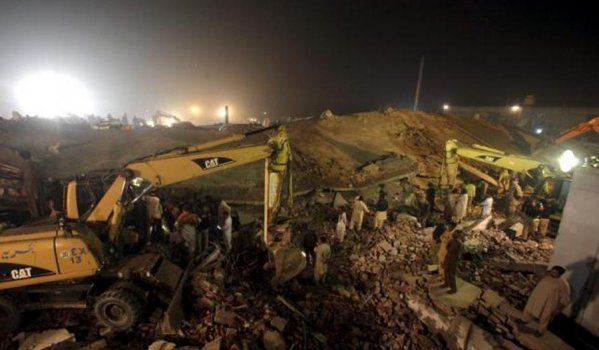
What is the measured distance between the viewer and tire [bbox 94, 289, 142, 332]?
547 centimetres

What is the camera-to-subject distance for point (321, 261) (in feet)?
23.6

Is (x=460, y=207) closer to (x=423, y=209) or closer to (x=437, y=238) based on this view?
(x=423, y=209)

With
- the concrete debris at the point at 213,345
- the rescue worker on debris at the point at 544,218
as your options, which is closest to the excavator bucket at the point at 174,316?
the concrete debris at the point at 213,345

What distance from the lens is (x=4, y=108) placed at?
5516 centimetres

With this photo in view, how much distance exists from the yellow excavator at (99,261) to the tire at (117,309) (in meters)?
0.02

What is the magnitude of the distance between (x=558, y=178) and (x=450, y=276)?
310 inches

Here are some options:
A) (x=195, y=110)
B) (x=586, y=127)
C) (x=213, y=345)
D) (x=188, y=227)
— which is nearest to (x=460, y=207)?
(x=586, y=127)

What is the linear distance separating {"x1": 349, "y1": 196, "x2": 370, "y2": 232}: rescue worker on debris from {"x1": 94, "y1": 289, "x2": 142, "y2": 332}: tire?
6.46 metres

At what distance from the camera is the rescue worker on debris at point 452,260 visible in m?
6.70

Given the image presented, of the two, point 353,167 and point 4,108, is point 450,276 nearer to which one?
point 353,167

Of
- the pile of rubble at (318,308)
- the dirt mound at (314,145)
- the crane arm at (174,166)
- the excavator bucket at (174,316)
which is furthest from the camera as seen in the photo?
the dirt mound at (314,145)

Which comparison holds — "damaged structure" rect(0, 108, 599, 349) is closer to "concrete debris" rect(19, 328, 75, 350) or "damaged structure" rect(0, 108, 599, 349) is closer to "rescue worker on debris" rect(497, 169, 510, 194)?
"concrete debris" rect(19, 328, 75, 350)

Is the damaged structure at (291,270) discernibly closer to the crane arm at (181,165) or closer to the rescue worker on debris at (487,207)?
the crane arm at (181,165)

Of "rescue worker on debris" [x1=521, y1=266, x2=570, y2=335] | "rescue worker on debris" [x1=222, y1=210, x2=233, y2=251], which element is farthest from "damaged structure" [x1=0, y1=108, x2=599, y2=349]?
"rescue worker on debris" [x1=521, y1=266, x2=570, y2=335]
